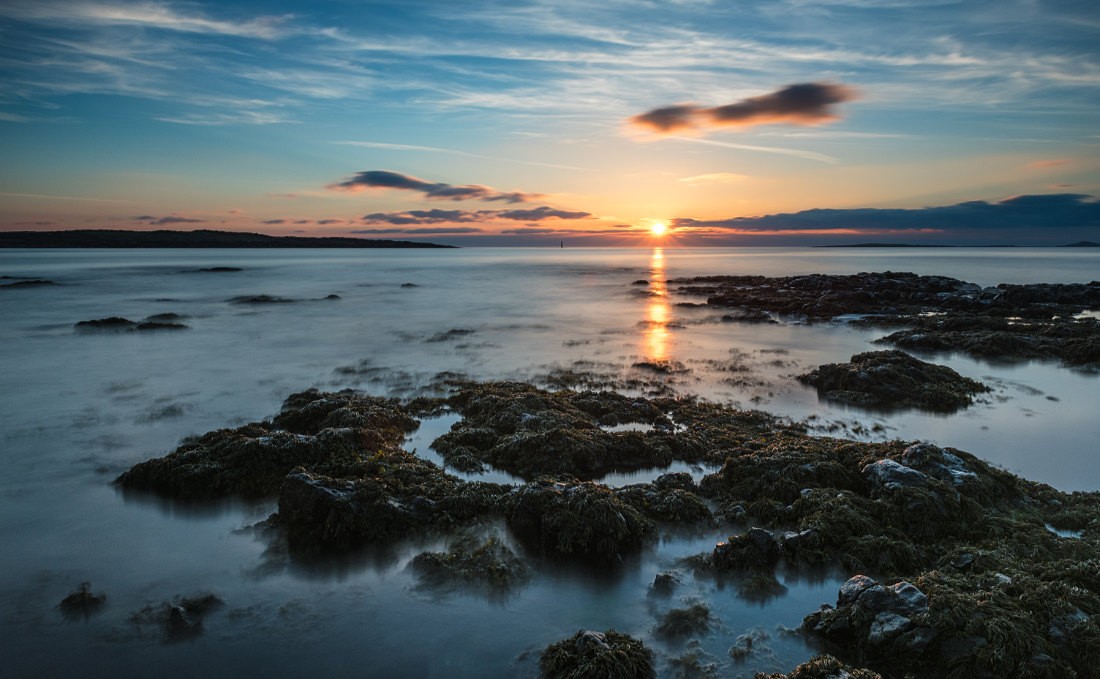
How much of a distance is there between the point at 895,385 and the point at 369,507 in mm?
13448

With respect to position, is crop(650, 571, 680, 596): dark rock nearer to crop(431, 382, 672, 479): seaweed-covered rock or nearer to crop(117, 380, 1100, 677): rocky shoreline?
crop(117, 380, 1100, 677): rocky shoreline

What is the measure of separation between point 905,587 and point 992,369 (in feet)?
52.9

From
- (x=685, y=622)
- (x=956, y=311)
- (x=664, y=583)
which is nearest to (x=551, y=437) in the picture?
(x=664, y=583)

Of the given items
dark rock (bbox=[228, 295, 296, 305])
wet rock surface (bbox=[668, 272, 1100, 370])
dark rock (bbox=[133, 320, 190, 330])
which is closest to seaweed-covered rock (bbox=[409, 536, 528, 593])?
wet rock surface (bbox=[668, 272, 1100, 370])

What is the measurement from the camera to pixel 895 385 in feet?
47.6

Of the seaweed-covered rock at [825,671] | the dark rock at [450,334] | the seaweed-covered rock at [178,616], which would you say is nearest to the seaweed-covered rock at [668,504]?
the seaweed-covered rock at [825,671]

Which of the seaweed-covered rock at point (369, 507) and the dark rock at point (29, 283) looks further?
the dark rock at point (29, 283)

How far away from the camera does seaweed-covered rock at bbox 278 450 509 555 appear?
7422mm

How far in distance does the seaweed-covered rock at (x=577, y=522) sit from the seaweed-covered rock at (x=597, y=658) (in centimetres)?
171

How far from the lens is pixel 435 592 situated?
6.36 metres

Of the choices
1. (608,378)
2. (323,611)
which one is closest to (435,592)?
(323,611)

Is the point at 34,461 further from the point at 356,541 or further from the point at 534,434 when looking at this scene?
the point at 534,434

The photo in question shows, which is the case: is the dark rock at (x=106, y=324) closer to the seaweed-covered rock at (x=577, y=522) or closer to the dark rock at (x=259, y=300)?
the dark rock at (x=259, y=300)

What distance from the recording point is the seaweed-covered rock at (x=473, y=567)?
6520mm
